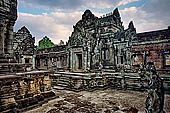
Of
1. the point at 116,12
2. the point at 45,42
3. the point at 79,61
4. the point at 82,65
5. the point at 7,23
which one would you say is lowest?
the point at 82,65

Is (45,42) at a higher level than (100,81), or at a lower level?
higher

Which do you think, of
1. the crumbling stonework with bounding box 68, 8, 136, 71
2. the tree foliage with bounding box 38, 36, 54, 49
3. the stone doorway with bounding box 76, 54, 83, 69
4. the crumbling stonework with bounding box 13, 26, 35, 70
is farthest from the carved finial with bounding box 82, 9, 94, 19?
the tree foliage with bounding box 38, 36, 54, 49

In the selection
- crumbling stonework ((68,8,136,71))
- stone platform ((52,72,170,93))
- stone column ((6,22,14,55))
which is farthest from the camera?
crumbling stonework ((68,8,136,71))

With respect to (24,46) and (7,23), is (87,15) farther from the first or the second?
(7,23)

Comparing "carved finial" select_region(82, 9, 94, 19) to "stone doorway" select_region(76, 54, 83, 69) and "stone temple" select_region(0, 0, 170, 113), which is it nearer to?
"stone temple" select_region(0, 0, 170, 113)

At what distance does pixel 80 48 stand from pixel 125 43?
503 centimetres

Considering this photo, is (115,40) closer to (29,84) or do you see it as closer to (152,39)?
(152,39)

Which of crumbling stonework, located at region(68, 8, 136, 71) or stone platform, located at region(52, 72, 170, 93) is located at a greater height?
crumbling stonework, located at region(68, 8, 136, 71)

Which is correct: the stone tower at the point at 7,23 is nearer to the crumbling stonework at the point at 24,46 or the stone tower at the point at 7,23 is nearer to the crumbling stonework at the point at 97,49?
the crumbling stonework at the point at 97,49

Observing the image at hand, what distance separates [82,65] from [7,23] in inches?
359

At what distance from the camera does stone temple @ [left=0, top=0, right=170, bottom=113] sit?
16.1 ft

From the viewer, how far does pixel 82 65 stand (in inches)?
595

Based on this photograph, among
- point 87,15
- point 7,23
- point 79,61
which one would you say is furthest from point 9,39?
point 87,15

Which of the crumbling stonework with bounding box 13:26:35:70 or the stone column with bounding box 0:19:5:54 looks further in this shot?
the crumbling stonework with bounding box 13:26:35:70
